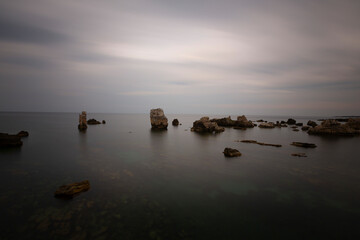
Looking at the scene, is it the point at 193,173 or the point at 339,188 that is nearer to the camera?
the point at 339,188

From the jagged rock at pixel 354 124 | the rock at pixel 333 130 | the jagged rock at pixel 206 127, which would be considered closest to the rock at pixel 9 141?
the jagged rock at pixel 206 127

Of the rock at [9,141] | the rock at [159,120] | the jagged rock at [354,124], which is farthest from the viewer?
the rock at [159,120]

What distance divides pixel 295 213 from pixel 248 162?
10381 millimetres

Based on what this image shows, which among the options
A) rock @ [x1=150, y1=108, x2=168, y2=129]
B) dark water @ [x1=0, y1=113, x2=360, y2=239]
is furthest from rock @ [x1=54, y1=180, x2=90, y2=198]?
rock @ [x1=150, y1=108, x2=168, y2=129]

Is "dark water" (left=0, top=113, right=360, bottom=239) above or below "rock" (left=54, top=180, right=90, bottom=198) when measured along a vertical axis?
below

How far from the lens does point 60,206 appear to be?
9.51m

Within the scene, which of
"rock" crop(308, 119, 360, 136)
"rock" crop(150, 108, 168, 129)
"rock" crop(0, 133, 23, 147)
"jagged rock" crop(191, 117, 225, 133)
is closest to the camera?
"rock" crop(0, 133, 23, 147)

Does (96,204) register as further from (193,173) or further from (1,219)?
(193,173)

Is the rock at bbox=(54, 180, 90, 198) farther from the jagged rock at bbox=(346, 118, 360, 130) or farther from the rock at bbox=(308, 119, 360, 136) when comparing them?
the jagged rock at bbox=(346, 118, 360, 130)

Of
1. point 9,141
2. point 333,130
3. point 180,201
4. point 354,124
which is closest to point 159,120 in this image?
point 9,141

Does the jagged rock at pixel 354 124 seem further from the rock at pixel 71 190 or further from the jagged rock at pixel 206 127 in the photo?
the rock at pixel 71 190

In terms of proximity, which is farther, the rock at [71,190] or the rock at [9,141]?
the rock at [9,141]

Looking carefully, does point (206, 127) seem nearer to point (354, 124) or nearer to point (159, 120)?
point (159, 120)

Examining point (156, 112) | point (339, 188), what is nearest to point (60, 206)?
point (339, 188)
